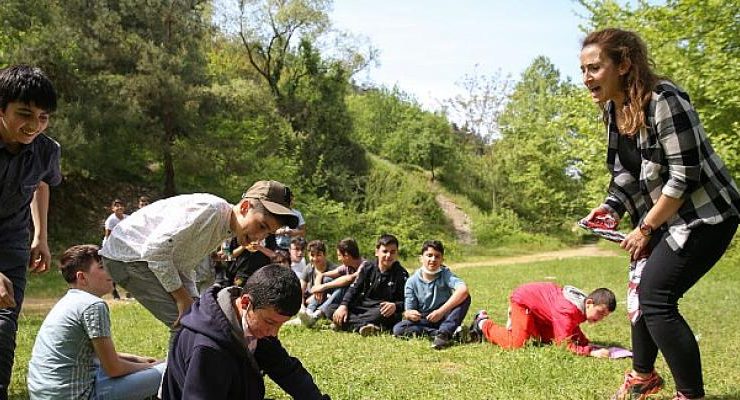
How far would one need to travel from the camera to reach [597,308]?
4965mm

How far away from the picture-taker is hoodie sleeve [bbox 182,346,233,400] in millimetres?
2201

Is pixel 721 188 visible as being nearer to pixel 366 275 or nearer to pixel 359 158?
pixel 366 275

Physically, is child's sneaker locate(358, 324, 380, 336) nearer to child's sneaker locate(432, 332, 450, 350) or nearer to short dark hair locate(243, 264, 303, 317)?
child's sneaker locate(432, 332, 450, 350)

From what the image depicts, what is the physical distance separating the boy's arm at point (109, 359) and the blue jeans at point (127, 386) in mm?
35

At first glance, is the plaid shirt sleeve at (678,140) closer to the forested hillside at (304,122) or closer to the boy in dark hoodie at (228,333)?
A: the boy in dark hoodie at (228,333)

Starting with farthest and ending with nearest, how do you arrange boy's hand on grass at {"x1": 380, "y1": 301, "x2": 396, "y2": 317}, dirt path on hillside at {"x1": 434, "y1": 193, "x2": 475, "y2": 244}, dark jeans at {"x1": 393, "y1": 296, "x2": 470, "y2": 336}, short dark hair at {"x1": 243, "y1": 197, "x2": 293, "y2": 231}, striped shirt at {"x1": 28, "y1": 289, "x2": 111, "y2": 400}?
dirt path on hillside at {"x1": 434, "y1": 193, "x2": 475, "y2": 244}
boy's hand on grass at {"x1": 380, "y1": 301, "x2": 396, "y2": 317}
dark jeans at {"x1": 393, "y1": 296, "x2": 470, "y2": 336}
striped shirt at {"x1": 28, "y1": 289, "x2": 111, "y2": 400}
short dark hair at {"x1": 243, "y1": 197, "x2": 293, "y2": 231}

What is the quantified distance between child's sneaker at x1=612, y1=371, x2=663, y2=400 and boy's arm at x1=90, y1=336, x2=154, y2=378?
259 cm

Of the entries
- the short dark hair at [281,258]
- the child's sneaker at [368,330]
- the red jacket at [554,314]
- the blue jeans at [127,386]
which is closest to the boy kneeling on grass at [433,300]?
the child's sneaker at [368,330]

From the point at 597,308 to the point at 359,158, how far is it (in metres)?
24.1

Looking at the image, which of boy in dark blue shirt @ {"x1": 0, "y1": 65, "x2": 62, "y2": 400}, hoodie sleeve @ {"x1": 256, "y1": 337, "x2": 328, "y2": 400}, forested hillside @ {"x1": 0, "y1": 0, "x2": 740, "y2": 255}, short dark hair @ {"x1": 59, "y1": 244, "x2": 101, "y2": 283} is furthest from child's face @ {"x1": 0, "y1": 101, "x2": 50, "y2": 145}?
forested hillside @ {"x1": 0, "y1": 0, "x2": 740, "y2": 255}

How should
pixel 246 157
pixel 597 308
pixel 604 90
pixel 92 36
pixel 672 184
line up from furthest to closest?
pixel 246 157, pixel 92 36, pixel 597 308, pixel 604 90, pixel 672 184

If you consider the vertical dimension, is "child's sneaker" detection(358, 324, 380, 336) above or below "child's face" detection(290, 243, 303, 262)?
below

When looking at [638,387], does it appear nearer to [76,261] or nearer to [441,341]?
[441,341]

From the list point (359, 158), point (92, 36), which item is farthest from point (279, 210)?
point (359, 158)
